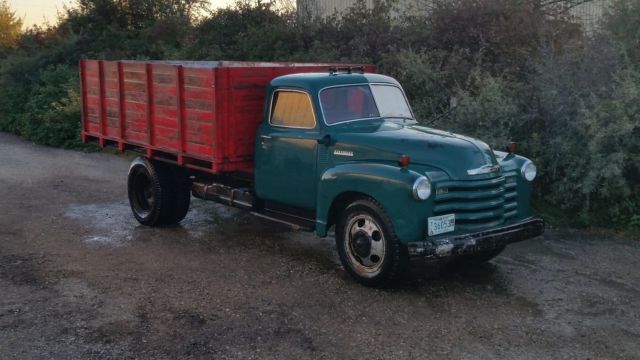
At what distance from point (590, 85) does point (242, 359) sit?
668 cm

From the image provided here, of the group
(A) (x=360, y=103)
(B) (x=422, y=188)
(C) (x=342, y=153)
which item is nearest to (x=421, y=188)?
(B) (x=422, y=188)

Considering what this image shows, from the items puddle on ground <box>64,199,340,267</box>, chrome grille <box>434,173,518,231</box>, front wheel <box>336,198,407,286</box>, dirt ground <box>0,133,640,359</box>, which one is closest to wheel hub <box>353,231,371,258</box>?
front wheel <box>336,198,407,286</box>

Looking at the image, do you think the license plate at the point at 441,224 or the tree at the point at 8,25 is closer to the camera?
the license plate at the point at 441,224

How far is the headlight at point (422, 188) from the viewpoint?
5488 mm

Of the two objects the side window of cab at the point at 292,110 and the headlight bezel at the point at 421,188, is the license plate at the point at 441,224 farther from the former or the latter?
the side window of cab at the point at 292,110

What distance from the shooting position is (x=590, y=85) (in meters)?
9.07

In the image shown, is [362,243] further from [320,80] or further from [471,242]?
[320,80]

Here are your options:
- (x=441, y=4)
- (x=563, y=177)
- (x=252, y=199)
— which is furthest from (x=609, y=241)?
(x=441, y=4)

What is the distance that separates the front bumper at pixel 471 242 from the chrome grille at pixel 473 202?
0.14m

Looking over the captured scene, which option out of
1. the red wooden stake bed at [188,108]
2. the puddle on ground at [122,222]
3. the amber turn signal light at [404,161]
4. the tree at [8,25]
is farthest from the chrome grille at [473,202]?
the tree at [8,25]

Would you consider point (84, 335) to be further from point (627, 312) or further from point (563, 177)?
point (563, 177)

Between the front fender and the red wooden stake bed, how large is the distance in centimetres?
151

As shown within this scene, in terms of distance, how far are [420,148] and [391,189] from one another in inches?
22.7

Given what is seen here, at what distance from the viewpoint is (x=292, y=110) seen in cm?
693
